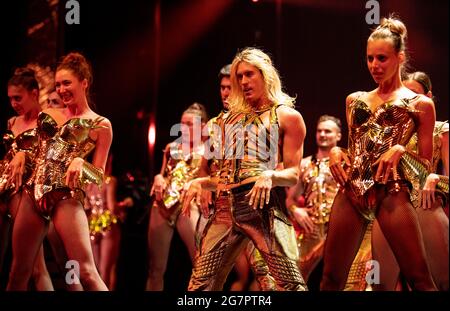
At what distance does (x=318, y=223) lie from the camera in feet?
22.3

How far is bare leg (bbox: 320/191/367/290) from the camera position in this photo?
4301 millimetres

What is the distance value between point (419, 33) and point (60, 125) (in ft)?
13.1

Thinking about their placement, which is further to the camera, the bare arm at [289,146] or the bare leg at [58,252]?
the bare leg at [58,252]

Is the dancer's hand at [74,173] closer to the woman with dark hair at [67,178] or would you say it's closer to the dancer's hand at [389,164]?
the woman with dark hair at [67,178]

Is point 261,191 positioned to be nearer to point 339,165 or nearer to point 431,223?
point 339,165

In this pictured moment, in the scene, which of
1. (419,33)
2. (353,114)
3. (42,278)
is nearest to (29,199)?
(42,278)

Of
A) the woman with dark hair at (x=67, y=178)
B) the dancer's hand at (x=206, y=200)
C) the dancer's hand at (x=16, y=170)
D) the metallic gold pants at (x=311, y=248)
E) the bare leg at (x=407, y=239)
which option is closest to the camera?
the bare leg at (x=407, y=239)

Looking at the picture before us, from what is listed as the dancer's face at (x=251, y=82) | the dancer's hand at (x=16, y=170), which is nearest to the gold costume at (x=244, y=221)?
the dancer's face at (x=251, y=82)

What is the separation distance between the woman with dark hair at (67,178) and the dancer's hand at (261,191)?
1115 millimetres

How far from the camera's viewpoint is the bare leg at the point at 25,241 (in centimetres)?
478

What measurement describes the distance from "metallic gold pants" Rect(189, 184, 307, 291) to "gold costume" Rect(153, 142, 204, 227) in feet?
7.20

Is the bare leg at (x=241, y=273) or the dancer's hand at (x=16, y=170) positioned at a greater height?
the dancer's hand at (x=16, y=170)

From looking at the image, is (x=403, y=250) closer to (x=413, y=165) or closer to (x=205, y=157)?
(x=413, y=165)
